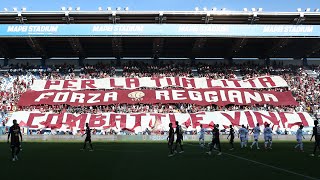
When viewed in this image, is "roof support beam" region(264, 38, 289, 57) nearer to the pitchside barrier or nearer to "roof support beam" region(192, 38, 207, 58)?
"roof support beam" region(192, 38, 207, 58)

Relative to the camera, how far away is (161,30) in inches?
2399

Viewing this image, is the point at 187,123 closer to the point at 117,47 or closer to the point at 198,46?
the point at 198,46

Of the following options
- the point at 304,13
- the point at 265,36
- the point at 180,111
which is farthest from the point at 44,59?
the point at 304,13

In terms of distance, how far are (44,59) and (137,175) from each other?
58.2m

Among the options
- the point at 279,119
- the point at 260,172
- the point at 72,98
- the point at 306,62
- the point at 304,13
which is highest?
the point at 304,13

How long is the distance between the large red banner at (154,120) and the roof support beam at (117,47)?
1285 centimetres

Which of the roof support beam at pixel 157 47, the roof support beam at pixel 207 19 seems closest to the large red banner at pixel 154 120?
the roof support beam at pixel 157 47

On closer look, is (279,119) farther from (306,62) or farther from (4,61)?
(4,61)

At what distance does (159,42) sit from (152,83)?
641cm

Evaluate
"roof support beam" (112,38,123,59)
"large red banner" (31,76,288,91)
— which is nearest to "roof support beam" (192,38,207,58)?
"large red banner" (31,76,288,91)

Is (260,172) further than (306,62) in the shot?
No

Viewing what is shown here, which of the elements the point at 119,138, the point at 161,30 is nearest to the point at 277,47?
the point at 161,30

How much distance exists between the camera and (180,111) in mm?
57375

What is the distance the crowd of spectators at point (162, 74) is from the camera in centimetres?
5791
